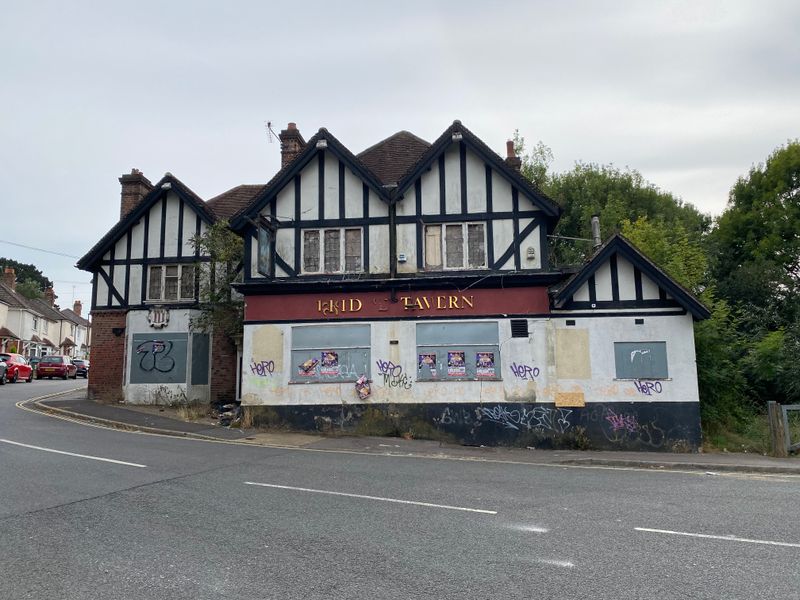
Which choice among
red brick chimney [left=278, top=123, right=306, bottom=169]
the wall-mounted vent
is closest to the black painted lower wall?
the wall-mounted vent

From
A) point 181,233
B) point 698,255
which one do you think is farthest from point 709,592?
point 698,255

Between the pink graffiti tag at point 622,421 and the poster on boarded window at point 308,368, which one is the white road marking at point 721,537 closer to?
the pink graffiti tag at point 622,421

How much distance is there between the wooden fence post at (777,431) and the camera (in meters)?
13.2

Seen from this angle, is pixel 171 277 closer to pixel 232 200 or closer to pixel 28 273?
pixel 232 200

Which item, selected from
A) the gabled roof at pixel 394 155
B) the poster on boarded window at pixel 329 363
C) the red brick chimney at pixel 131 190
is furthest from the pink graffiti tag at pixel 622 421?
the red brick chimney at pixel 131 190

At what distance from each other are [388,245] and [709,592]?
496 inches

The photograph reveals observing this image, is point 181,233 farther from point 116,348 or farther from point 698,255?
point 698,255

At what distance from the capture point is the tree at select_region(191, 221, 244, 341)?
18500 mm

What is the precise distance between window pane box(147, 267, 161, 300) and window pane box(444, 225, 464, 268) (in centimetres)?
1126

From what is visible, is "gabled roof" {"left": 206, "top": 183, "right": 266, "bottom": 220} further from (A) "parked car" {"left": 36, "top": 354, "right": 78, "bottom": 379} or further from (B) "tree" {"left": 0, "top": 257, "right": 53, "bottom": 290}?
(B) "tree" {"left": 0, "top": 257, "right": 53, "bottom": 290}

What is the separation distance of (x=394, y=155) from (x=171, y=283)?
30.8ft

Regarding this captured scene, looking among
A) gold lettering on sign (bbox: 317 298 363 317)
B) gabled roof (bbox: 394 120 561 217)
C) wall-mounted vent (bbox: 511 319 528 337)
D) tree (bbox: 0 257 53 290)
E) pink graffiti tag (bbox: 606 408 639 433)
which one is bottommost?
pink graffiti tag (bbox: 606 408 639 433)

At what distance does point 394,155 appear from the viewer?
19844mm

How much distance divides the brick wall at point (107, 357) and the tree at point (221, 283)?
3.26 m
